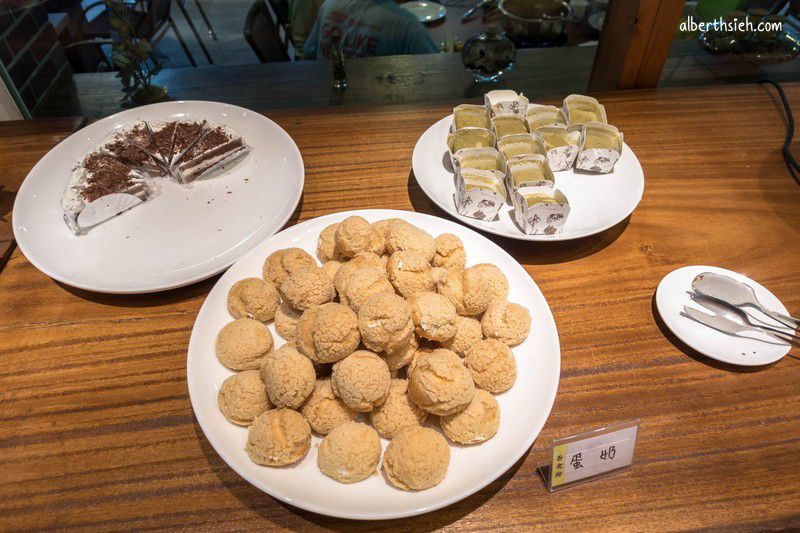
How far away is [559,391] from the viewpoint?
44.7 inches

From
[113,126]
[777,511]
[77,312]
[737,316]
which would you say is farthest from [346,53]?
[777,511]

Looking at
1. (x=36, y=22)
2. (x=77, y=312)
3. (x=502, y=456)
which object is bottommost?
(x=77, y=312)

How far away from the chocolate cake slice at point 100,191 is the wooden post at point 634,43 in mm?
1672

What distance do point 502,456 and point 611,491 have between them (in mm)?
249

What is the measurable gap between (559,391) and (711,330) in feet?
1.33

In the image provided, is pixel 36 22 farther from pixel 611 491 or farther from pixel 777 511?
pixel 777 511

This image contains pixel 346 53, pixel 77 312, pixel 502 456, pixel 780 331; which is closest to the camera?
pixel 502 456

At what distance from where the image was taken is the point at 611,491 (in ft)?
3.22

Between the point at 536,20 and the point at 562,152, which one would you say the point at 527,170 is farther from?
the point at 536,20

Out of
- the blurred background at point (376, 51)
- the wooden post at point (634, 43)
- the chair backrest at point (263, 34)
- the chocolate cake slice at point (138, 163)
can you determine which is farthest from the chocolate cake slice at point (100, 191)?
the wooden post at point (634, 43)

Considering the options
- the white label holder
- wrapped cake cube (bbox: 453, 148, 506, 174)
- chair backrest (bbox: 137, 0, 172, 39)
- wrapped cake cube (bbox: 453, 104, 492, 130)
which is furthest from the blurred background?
the white label holder

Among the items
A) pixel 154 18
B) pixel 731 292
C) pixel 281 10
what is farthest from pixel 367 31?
pixel 731 292

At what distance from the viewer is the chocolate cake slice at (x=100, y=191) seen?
4.77 ft

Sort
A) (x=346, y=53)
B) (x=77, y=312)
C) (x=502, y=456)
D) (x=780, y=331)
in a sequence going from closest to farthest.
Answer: (x=502, y=456)
(x=780, y=331)
(x=77, y=312)
(x=346, y=53)
